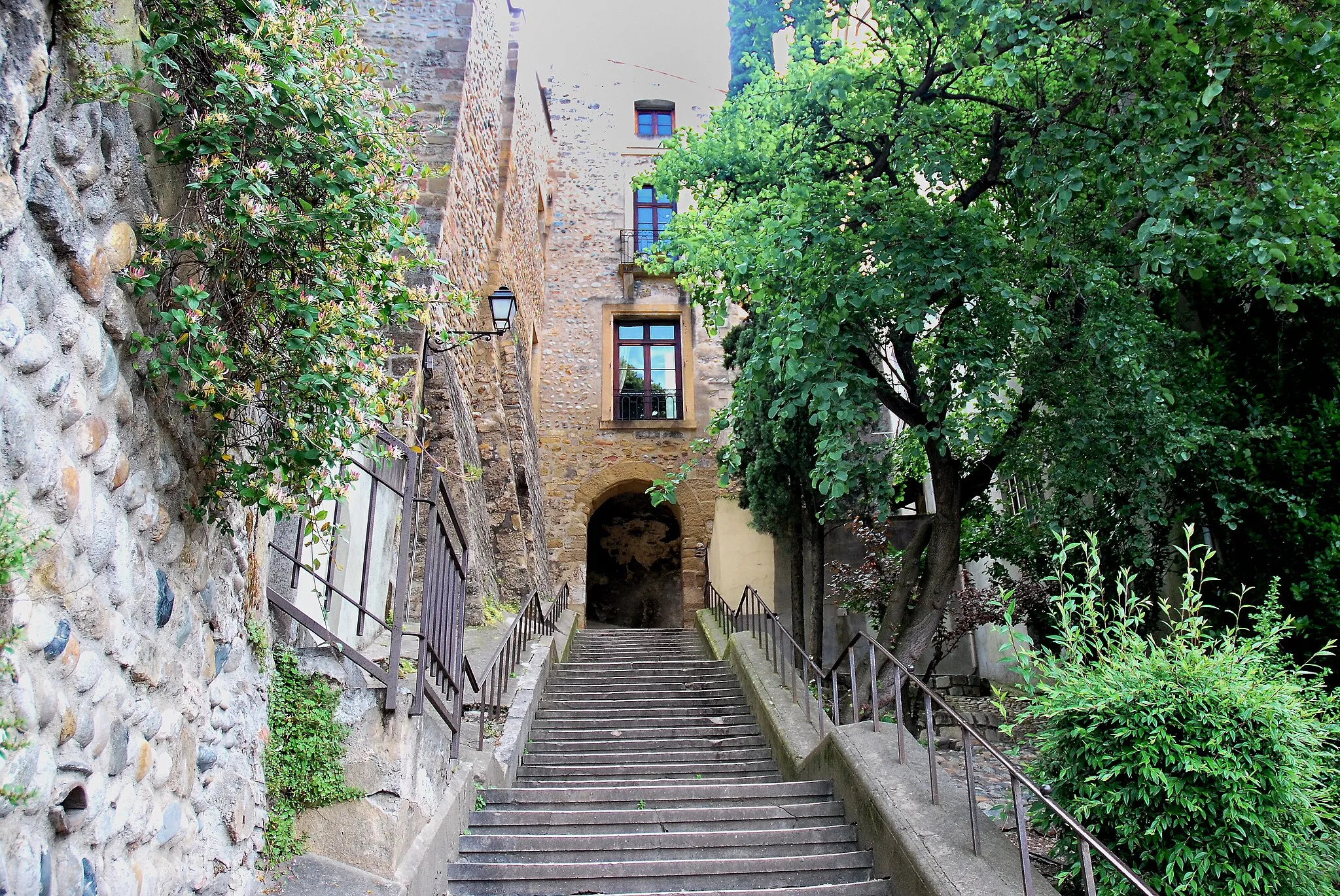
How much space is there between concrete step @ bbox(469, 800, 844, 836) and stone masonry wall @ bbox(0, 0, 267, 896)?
2.17 meters

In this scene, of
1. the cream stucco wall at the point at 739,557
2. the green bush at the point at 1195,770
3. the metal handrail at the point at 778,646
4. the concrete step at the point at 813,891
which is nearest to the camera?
the green bush at the point at 1195,770

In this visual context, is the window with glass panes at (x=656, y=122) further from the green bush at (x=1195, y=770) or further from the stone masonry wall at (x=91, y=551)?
the stone masonry wall at (x=91, y=551)

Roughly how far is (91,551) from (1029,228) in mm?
5075

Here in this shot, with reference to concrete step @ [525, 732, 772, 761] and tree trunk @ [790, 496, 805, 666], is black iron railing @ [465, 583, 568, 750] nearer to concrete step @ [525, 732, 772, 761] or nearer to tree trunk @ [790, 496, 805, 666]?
concrete step @ [525, 732, 772, 761]

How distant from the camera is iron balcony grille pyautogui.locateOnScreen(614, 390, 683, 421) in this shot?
15281mm

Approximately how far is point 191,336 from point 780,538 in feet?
27.1

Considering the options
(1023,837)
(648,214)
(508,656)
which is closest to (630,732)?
(508,656)

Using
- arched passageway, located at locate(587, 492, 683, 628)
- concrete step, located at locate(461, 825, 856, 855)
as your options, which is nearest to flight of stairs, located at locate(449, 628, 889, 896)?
concrete step, located at locate(461, 825, 856, 855)

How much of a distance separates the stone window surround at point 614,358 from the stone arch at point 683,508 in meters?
0.70

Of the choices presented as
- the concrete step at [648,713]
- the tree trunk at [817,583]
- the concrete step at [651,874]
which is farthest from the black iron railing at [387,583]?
the tree trunk at [817,583]

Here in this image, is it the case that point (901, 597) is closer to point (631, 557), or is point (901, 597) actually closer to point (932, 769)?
point (932, 769)

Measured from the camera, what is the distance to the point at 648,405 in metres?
15.4

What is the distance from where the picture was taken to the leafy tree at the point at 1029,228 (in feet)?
15.4

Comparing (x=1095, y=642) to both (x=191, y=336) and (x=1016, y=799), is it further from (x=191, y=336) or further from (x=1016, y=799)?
(x=191, y=336)
